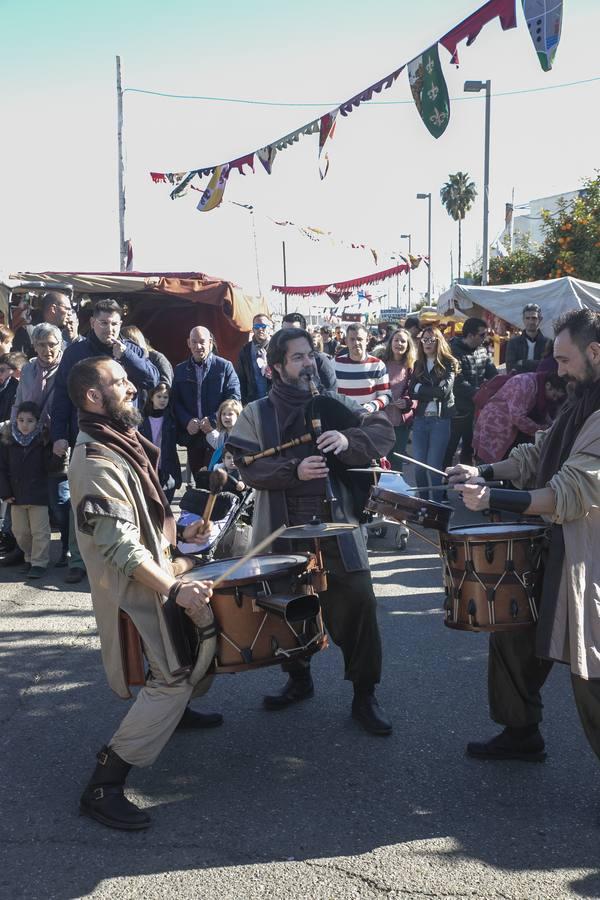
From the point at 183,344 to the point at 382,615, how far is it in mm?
9962

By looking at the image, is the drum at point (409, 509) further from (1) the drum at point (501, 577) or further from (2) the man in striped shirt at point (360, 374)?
(2) the man in striped shirt at point (360, 374)

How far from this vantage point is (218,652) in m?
3.46

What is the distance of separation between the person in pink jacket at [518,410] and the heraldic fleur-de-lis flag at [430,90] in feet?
8.11

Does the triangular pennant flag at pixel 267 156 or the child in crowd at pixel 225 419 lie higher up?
the triangular pennant flag at pixel 267 156

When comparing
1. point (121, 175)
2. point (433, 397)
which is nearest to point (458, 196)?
point (121, 175)

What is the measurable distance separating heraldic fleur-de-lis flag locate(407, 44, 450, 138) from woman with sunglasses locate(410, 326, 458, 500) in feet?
7.31

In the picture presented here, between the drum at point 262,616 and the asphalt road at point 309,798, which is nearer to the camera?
the asphalt road at point 309,798

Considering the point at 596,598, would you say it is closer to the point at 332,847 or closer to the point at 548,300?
the point at 332,847

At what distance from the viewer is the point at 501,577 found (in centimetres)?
352

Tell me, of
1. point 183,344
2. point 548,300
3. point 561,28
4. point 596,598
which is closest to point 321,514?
point 596,598

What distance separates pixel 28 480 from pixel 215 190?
7.66 metres

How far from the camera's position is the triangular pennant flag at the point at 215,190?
13133mm

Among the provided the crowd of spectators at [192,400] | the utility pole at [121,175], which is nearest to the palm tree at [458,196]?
the utility pole at [121,175]

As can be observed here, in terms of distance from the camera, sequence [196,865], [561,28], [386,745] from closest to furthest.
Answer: [196,865]
[386,745]
[561,28]
